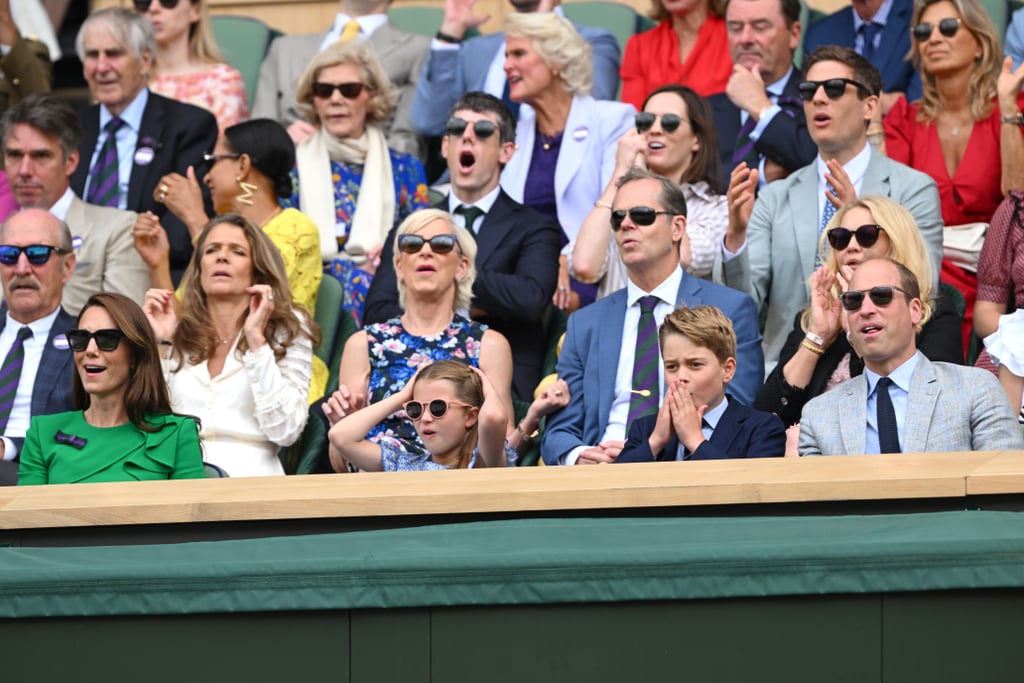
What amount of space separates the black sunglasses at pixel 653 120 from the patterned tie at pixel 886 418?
1.93 metres

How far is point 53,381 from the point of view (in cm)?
619

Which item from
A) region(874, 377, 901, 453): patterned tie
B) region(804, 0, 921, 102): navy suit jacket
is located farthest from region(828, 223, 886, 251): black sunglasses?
region(804, 0, 921, 102): navy suit jacket

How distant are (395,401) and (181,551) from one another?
5.93 ft

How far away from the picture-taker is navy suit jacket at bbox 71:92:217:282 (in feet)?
24.5

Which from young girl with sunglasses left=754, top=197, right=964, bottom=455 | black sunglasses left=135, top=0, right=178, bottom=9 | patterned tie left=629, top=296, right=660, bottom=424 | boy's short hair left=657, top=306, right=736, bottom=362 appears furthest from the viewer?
black sunglasses left=135, top=0, right=178, bottom=9

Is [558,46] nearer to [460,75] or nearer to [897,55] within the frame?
[460,75]

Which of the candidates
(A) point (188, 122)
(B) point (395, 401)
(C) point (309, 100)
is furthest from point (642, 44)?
(B) point (395, 401)

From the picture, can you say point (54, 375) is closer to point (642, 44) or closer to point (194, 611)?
point (194, 611)

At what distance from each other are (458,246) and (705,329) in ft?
3.92

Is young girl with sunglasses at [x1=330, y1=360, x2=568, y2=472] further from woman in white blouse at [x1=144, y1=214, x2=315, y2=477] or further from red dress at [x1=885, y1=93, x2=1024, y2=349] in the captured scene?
red dress at [x1=885, y1=93, x2=1024, y2=349]

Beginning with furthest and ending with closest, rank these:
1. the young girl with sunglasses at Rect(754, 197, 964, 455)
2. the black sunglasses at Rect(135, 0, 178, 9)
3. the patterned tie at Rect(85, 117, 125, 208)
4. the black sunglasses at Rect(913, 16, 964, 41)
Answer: the black sunglasses at Rect(135, 0, 178, 9)
the patterned tie at Rect(85, 117, 125, 208)
the black sunglasses at Rect(913, 16, 964, 41)
the young girl with sunglasses at Rect(754, 197, 964, 455)

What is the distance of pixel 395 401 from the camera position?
216 inches

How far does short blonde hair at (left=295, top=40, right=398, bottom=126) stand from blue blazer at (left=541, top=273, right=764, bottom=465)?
1985mm

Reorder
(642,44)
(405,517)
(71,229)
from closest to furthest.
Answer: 1. (405,517)
2. (71,229)
3. (642,44)
